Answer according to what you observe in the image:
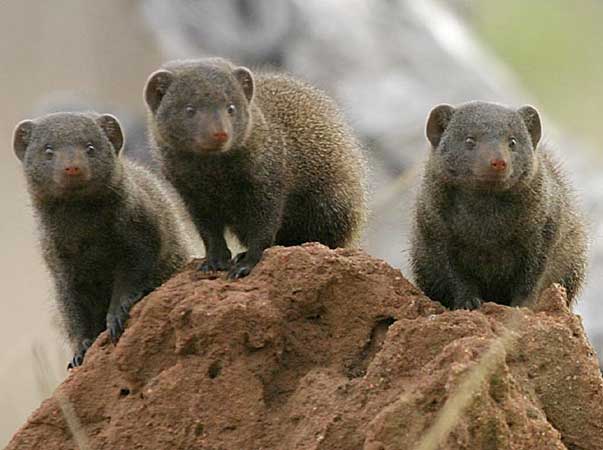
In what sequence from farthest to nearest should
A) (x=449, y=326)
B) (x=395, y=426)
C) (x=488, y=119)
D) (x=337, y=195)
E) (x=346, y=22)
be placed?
(x=346, y=22), (x=337, y=195), (x=488, y=119), (x=449, y=326), (x=395, y=426)

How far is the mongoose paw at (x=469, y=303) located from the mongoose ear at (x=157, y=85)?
129cm

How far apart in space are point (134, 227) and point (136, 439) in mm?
1224

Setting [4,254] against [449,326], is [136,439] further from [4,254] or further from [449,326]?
[4,254]

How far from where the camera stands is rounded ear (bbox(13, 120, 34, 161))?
5.29 m

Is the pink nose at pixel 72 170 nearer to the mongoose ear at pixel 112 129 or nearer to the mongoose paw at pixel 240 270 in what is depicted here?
the mongoose ear at pixel 112 129

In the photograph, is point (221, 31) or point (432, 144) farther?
point (221, 31)

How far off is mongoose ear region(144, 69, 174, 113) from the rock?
3.12 ft

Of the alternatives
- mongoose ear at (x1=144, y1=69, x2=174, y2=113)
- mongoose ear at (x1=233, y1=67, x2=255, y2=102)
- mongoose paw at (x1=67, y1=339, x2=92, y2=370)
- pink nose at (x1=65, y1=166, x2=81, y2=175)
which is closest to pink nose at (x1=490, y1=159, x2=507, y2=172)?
mongoose ear at (x1=233, y1=67, x2=255, y2=102)

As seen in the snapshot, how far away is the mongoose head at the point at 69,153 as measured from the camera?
5117 mm

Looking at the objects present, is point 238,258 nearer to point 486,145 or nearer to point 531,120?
point 486,145

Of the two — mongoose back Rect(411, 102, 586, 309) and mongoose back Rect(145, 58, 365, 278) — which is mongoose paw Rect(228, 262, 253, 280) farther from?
mongoose back Rect(411, 102, 586, 309)

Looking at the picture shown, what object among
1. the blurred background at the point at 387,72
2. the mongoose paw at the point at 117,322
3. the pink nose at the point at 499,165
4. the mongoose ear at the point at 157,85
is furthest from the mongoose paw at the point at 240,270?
the blurred background at the point at 387,72

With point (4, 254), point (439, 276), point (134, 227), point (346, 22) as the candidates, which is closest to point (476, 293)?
point (439, 276)

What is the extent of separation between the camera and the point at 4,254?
11.6m
